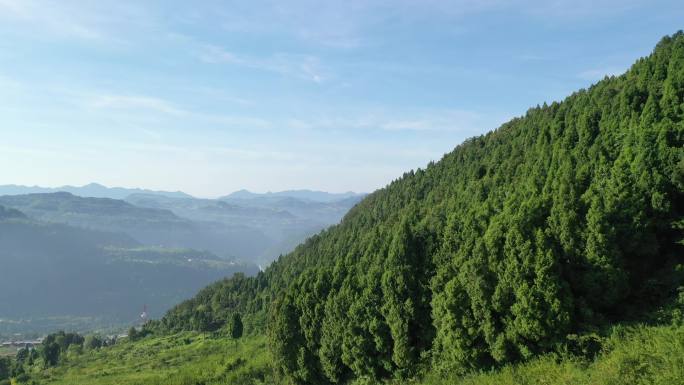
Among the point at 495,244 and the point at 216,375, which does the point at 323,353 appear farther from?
the point at 216,375

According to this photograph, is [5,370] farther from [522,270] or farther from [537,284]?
[537,284]

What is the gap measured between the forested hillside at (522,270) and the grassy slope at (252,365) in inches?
57.0

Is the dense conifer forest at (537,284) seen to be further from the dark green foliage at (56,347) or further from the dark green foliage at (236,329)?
the dark green foliage at (56,347)

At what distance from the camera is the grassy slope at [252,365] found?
1580cm

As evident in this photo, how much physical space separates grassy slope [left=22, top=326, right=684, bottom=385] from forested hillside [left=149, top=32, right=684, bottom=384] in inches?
57.0

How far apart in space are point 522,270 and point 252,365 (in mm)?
31399

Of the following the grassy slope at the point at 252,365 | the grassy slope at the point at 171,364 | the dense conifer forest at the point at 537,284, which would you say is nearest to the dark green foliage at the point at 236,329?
the grassy slope at the point at 171,364

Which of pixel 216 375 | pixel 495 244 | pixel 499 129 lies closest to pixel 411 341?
pixel 495 244

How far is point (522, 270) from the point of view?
21812 mm

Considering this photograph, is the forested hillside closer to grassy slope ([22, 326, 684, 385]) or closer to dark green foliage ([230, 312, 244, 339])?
grassy slope ([22, 326, 684, 385])

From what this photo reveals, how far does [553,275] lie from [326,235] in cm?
7597

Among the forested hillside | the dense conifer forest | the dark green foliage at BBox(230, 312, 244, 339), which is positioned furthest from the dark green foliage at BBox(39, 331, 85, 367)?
the forested hillside

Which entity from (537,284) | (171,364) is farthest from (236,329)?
(537,284)

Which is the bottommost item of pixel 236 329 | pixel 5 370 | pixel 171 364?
pixel 5 370
